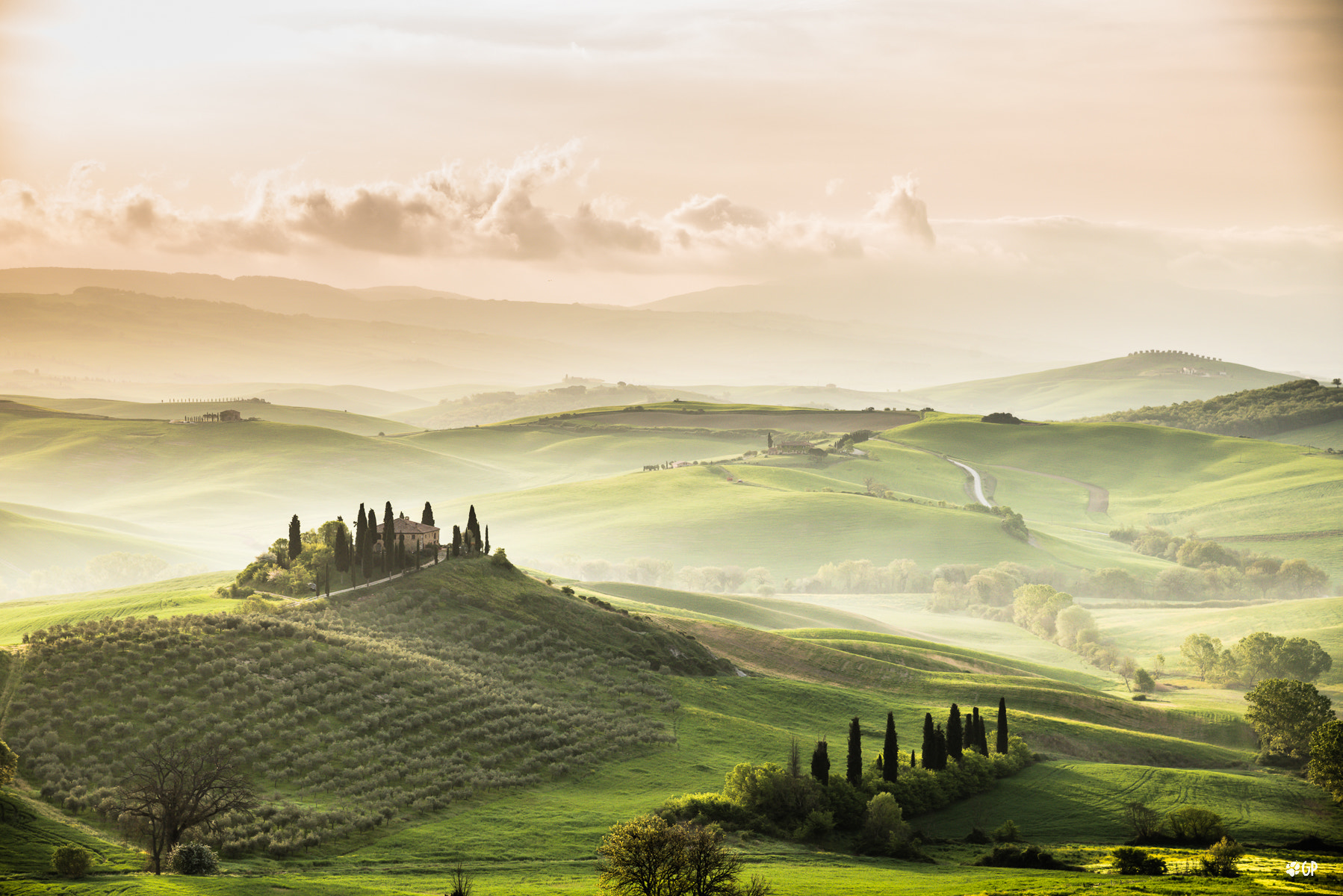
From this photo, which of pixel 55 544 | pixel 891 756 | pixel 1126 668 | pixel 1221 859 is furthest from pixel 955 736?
pixel 55 544

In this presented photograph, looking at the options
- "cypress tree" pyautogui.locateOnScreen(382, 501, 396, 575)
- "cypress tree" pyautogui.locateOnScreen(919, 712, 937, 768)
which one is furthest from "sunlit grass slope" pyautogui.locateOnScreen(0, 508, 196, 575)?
"cypress tree" pyautogui.locateOnScreen(919, 712, 937, 768)

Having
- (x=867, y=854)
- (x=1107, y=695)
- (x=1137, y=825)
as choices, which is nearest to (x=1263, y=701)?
(x=1107, y=695)

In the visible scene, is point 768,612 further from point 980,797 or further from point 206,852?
point 206,852

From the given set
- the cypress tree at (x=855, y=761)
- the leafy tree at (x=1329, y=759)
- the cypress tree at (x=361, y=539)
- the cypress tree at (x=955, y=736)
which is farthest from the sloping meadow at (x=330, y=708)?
the leafy tree at (x=1329, y=759)

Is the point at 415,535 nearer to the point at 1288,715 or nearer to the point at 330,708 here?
the point at 330,708

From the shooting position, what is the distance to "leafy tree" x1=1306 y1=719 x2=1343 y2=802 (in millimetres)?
69375

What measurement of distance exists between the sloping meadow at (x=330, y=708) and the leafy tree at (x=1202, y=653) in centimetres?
7631

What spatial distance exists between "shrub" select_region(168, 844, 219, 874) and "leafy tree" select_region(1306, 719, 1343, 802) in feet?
232

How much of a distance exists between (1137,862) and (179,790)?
1908 inches

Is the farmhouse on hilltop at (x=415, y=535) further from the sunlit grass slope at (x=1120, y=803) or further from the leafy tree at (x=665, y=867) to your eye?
the leafy tree at (x=665, y=867)

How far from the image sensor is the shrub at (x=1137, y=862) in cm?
5294

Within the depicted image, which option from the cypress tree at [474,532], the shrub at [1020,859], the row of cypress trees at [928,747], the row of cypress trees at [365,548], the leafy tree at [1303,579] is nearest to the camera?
the shrub at [1020,859]

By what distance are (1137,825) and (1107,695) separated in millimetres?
41636

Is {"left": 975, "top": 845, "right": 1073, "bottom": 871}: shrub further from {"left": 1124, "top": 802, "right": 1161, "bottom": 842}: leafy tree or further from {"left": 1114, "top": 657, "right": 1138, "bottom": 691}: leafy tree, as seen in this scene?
{"left": 1114, "top": 657, "right": 1138, "bottom": 691}: leafy tree
